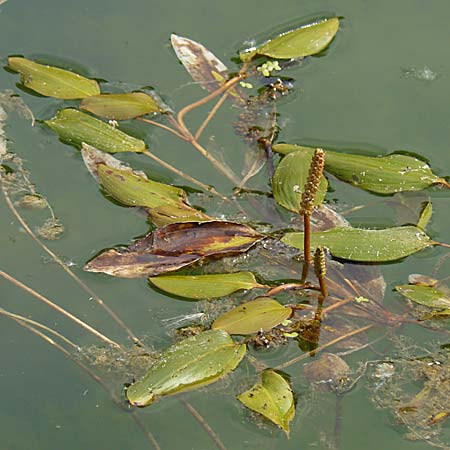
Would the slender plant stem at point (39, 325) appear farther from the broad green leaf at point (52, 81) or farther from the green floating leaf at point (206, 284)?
the broad green leaf at point (52, 81)

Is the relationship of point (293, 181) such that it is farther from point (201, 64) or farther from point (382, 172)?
point (201, 64)

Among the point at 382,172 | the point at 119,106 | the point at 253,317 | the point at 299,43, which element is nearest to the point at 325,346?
the point at 253,317

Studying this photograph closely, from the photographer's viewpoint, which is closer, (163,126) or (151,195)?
(151,195)

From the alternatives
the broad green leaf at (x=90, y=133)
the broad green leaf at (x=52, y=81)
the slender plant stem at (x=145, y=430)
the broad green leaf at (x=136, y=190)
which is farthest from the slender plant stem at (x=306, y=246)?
the broad green leaf at (x=52, y=81)

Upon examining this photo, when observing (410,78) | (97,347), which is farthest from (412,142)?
(97,347)

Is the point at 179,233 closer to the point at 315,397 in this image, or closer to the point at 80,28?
the point at 315,397

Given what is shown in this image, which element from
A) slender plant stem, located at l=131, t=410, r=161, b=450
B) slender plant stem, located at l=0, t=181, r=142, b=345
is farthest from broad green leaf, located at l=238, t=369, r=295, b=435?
slender plant stem, located at l=0, t=181, r=142, b=345
